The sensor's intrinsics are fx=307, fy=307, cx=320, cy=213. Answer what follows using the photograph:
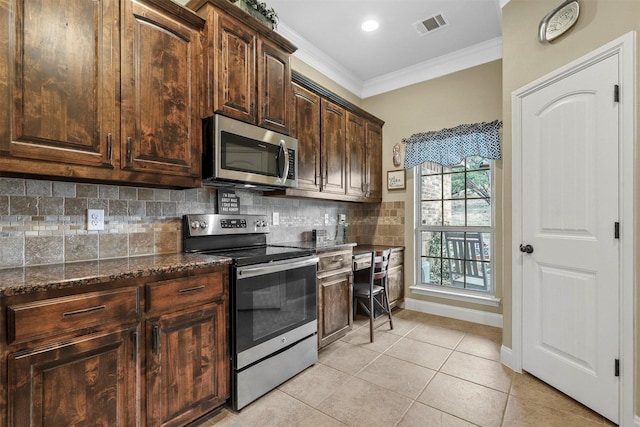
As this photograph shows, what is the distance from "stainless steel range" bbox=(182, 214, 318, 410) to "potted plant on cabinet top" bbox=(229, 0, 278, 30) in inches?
59.7

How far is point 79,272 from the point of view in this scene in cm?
141

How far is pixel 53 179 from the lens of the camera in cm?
163

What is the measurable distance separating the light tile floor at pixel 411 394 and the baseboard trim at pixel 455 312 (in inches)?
20.4

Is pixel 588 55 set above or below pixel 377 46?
below

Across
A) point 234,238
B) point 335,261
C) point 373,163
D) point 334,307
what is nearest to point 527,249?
point 335,261

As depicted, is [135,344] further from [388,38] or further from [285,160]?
[388,38]

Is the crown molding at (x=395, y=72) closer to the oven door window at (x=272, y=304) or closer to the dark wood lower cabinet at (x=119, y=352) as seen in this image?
the oven door window at (x=272, y=304)

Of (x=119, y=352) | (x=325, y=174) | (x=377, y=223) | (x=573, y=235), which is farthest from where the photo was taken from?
(x=377, y=223)

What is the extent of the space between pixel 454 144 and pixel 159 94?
3.01 meters

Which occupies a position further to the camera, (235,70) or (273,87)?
(273,87)

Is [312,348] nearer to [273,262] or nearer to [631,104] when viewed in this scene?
[273,262]

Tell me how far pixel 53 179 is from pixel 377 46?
316cm

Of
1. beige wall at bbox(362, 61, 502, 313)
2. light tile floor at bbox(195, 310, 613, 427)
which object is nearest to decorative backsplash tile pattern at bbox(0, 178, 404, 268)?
light tile floor at bbox(195, 310, 613, 427)

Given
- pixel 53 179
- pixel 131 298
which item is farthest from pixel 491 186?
pixel 53 179
